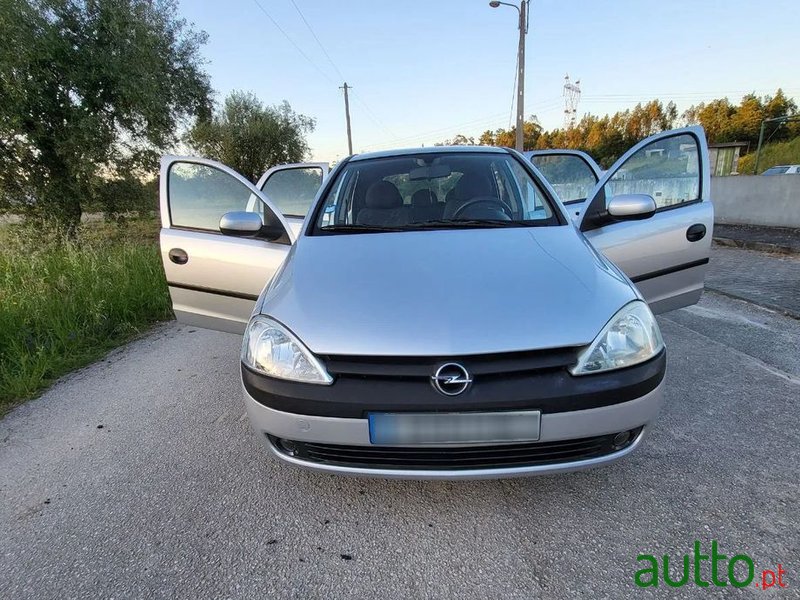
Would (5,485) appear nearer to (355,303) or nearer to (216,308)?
(216,308)

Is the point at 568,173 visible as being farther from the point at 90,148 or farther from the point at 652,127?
the point at 652,127

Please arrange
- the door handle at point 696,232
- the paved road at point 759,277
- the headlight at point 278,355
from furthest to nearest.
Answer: the paved road at point 759,277, the door handle at point 696,232, the headlight at point 278,355

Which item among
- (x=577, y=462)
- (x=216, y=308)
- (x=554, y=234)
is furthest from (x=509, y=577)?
(x=216, y=308)

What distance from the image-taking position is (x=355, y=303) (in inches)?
66.7

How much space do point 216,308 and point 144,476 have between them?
1.07m

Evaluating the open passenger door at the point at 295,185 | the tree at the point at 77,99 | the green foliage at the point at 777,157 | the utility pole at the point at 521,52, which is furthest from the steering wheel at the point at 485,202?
the green foliage at the point at 777,157

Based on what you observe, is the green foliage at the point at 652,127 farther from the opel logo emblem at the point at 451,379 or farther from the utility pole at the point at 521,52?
the opel logo emblem at the point at 451,379

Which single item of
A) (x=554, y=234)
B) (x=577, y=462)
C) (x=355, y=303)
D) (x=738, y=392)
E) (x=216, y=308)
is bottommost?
(x=738, y=392)

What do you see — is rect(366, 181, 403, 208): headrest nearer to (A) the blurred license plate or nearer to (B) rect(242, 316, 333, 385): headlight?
(B) rect(242, 316, 333, 385): headlight

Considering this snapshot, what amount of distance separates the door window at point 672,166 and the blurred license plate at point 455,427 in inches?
73.8

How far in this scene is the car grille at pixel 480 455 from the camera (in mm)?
1523

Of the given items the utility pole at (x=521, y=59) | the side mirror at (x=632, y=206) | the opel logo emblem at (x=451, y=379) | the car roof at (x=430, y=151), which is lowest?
the opel logo emblem at (x=451, y=379)

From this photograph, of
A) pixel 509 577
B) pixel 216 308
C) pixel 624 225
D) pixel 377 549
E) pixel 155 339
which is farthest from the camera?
pixel 155 339

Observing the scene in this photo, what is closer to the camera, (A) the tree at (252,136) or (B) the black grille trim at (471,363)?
(B) the black grille trim at (471,363)
